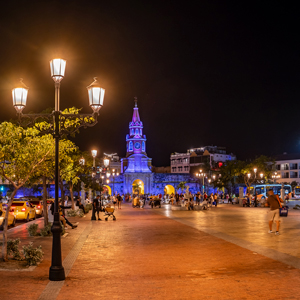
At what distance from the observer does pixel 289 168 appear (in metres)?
101

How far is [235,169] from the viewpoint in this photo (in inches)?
2495

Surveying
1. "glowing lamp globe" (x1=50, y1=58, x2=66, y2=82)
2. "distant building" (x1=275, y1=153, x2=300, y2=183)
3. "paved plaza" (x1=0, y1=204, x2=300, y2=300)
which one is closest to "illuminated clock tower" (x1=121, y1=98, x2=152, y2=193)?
"distant building" (x1=275, y1=153, x2=300, y2=183)

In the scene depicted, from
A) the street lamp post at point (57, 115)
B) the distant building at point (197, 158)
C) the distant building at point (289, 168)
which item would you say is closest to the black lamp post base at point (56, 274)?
the street lamp post at point (57, 115)

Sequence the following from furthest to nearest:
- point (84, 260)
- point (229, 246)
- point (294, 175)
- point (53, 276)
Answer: point (294, 175) → point (229, 246) → point (84, 260) → point (53, 276)

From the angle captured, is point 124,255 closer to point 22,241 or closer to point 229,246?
point 229,246

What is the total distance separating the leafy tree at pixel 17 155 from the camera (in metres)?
10.0

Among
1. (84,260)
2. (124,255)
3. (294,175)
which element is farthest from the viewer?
(294,175)

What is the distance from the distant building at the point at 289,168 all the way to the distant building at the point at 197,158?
22.8m

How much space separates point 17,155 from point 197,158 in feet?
387

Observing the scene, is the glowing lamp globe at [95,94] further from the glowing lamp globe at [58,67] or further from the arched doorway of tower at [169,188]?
the arched doorway of tower at [169,188]

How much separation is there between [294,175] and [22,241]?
9427 cm

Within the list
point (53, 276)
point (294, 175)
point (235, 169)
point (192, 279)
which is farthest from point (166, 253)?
point (294, 175)

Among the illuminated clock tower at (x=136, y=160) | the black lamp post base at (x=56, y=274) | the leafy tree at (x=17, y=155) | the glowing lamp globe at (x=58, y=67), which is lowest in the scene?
the black lamp post base at (x=56, y=274)

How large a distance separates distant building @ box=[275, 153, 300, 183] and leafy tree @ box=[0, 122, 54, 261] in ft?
311
